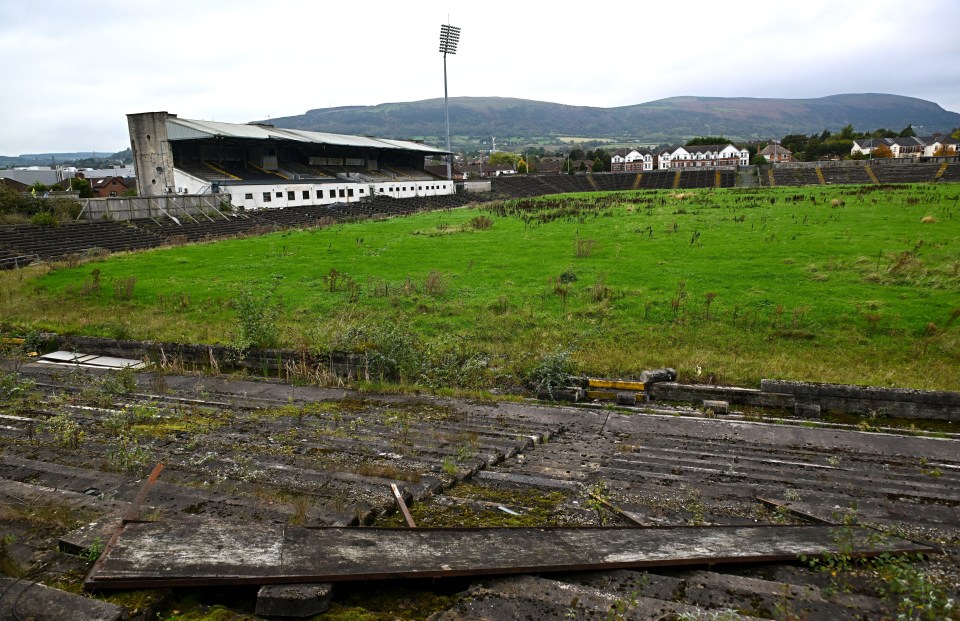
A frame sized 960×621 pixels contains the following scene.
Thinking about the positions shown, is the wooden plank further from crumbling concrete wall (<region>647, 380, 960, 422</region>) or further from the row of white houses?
the row of white houses

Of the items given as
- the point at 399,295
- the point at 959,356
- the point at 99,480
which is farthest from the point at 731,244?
the point at 99,480

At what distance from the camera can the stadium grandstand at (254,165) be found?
152 ft

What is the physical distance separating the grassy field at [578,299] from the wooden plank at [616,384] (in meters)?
0.81

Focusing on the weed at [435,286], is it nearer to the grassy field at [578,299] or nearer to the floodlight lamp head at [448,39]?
the grassy field at [578,299]

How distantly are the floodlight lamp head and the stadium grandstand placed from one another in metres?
16.5

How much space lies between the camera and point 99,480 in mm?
4742

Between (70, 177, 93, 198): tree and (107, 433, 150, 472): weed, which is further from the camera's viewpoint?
(70, 177, 93, 198): tree

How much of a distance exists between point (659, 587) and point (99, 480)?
14.7ft

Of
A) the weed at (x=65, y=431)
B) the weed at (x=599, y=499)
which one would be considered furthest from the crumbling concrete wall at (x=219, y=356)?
the weed at (x=599, y=499)

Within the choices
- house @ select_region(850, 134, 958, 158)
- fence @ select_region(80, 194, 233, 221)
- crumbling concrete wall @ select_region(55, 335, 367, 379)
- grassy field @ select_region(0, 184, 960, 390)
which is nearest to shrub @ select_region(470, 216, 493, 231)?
grassy field @ select_region(0, 184, 960, 390)

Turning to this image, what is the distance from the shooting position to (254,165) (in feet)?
181

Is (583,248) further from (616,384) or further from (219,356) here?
(219,356)

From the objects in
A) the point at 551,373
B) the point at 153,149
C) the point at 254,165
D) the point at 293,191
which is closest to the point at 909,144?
the point at 293,191

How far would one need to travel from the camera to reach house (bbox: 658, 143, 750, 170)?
119875 mm
